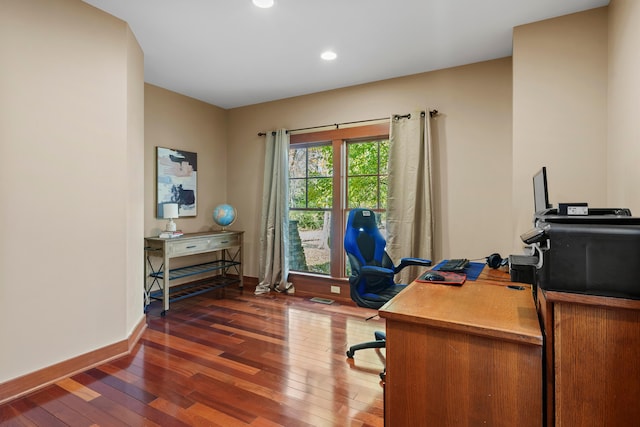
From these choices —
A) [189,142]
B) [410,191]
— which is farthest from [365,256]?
[189,142]

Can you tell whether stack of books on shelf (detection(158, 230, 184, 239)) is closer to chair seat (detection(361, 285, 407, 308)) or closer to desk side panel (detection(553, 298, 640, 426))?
chair seat (detection(361, 285, 407, 308))

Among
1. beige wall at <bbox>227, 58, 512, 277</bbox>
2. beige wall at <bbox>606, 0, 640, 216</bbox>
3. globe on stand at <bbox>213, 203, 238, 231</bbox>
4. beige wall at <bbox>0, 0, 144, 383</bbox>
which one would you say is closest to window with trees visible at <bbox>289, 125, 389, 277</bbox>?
beige wall at <bbox>227, 58, 512, 277</bbox>

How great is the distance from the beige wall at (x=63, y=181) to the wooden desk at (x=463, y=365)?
7.50 ft

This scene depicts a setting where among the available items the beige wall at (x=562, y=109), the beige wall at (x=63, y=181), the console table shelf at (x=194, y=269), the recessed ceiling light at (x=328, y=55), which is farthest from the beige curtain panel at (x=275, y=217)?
the beige wall at (x=562, y=109)

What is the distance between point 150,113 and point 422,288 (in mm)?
3805

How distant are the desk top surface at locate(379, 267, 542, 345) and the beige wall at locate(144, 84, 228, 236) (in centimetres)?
349

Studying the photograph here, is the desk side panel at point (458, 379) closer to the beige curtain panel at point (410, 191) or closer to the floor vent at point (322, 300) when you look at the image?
the beige curtain panel at point (410, 191)

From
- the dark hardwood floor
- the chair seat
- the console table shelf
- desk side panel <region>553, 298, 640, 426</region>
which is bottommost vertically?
the dark hardwood floor

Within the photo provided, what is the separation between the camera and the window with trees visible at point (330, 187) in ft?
13.1

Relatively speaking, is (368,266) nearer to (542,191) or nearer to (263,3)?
(542,191)

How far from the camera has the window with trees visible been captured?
398 cm

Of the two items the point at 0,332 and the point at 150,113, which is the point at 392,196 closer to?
the point at 150,113

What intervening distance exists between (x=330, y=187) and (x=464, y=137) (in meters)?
1.70

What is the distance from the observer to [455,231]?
3.45 m
